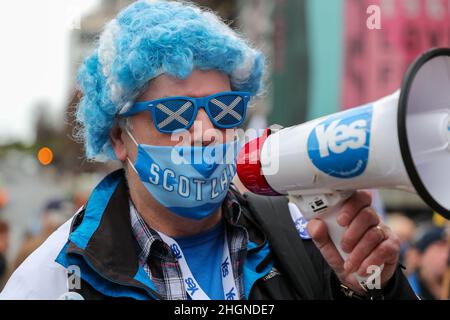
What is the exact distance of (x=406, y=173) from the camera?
4.93ft

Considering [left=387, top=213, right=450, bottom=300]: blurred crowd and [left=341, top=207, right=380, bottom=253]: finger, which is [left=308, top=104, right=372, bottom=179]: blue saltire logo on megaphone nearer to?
[left=341, top=207, right=380, bottom=253]: finger

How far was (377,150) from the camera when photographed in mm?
1555

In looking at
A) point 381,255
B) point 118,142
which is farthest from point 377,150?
point 118,142

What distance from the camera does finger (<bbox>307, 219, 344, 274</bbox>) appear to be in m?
1.85

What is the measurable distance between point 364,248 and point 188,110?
740 millimetres

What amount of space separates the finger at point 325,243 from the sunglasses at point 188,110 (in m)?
0.48

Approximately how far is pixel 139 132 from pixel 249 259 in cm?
61

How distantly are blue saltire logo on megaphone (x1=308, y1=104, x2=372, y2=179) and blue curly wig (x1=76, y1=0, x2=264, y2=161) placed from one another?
1.82 feet

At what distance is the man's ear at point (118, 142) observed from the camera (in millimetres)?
2250

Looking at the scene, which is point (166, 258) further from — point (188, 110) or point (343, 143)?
point (343, 143)

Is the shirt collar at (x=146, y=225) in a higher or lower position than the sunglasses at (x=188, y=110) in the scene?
lower

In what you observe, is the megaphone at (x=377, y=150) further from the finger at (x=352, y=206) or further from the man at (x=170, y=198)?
the man at (x=170, y=198)

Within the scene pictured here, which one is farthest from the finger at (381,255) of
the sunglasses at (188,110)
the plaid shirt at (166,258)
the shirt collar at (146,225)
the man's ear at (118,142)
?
the man's ear at (118,142)
